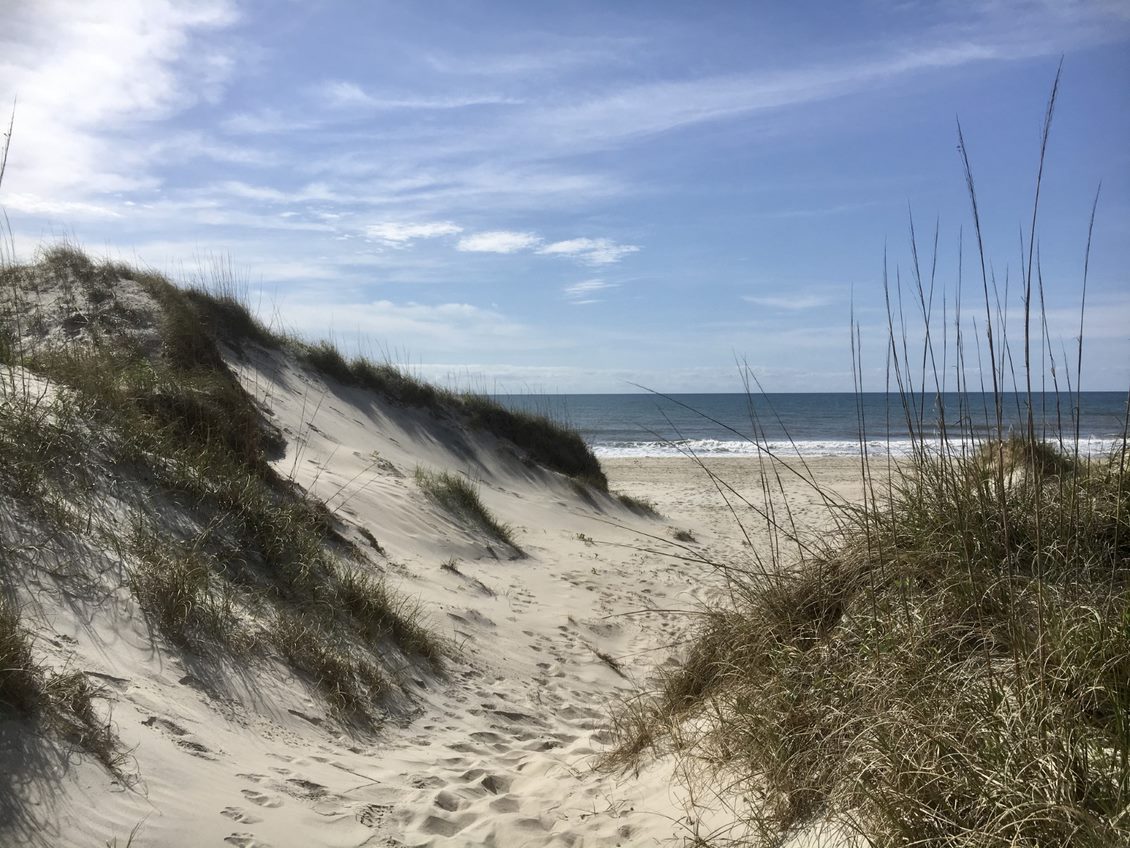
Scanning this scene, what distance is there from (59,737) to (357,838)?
3.93 ft

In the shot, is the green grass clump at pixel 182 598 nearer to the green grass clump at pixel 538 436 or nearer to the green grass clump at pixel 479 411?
the green grass clump at pixel 479 411


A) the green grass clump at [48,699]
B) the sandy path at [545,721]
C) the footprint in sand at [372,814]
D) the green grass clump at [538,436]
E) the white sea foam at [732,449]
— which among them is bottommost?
the sandy path at [545,721]

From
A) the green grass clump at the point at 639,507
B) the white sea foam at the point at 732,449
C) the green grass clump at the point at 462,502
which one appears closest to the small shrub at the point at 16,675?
the green grass clump at the point at 462,502

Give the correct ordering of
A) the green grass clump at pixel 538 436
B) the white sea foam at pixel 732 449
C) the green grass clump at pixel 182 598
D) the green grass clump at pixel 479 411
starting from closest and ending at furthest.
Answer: the green grass clump at pixel 182 598 → the green grass clump at pixel 479 411 → the green grass clump at pixel 538 436 → the white sea foam at pixel 732 449

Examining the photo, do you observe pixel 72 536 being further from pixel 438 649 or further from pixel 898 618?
pixel 898 618

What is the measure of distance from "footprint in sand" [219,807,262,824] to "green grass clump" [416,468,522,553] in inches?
272

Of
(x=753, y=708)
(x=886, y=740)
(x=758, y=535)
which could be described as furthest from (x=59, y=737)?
(x=758, y=535)

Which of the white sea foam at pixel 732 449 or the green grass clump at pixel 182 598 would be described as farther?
the white sea foam at pixel 732 449

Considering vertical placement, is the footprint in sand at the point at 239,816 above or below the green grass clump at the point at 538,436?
below

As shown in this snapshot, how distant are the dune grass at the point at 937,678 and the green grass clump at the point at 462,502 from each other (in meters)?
5.82

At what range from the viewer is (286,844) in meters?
3.00

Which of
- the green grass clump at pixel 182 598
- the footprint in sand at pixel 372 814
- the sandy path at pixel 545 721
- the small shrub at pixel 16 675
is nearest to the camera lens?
the small shrub at pixel 16 675

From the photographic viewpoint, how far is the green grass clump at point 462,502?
10.1 meters

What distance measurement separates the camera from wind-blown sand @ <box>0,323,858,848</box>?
298 centimetres
